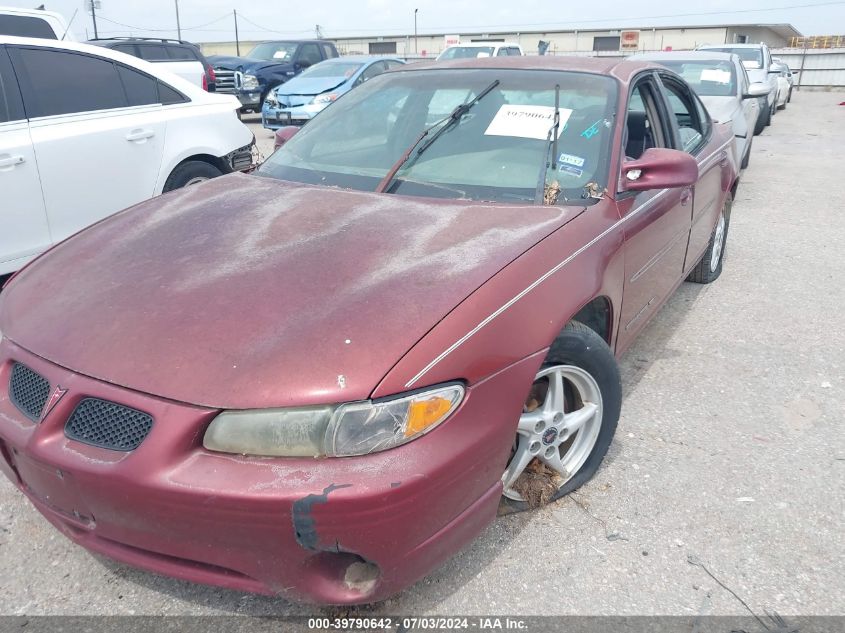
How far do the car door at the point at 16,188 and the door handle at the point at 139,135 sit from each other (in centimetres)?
66

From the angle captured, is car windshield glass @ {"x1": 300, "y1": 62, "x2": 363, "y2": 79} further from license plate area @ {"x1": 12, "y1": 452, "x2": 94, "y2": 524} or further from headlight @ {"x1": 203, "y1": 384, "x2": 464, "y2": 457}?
headlight @ {"x1": 203, "y1": 384, "x2": 464, "y2": 457}

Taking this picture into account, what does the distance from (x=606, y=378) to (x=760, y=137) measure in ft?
46.1

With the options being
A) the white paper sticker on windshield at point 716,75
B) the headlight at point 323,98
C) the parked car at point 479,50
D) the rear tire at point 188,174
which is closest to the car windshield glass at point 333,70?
the headlight at point 323,98

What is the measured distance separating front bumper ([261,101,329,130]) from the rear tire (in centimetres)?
580

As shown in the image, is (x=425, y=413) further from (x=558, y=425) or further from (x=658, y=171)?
(x=658, y=171)

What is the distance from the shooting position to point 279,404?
168 cm

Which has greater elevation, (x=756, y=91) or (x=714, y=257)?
(x=756, y=91)

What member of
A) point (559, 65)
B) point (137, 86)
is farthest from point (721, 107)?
point (137, 86)

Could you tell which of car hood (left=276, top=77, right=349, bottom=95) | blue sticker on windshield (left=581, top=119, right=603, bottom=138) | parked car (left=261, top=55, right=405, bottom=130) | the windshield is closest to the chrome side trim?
blue sticker on windshield (left=581, top=119, right=603, bottom=138)

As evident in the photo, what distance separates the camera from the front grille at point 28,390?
1.88 m

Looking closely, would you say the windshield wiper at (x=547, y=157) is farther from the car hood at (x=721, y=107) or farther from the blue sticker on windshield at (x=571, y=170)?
the car hood at (x=721, y=107)

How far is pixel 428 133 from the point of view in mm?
2969

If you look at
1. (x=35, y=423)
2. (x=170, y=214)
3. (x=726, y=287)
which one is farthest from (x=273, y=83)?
(x=35, y=423)

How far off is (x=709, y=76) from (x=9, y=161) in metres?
7.72
